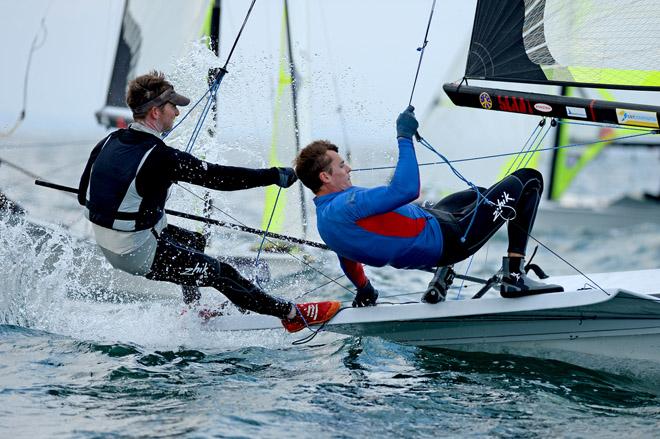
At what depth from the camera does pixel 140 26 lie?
7762 mm

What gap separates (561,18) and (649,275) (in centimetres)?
155

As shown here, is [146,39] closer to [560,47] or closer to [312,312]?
[312,312]

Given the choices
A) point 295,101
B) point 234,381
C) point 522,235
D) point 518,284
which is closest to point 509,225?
point 522,235

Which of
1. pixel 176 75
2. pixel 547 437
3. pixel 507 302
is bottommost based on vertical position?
pixel 547 437

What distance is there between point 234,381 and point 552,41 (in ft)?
6.17

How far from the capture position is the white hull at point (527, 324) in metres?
3.75

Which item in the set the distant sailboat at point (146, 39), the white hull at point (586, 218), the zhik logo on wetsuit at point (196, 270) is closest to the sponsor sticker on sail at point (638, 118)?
the zhik logo on wetsuit at point (196, 270)

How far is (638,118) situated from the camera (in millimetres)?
3559

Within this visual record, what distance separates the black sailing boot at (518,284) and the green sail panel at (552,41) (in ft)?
2.46

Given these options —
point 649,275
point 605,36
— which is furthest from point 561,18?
point 649,275

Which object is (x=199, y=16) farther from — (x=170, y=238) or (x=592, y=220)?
(x=592, y=220)

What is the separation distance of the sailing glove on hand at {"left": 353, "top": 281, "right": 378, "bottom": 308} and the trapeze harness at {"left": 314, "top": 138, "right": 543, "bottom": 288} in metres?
0.33

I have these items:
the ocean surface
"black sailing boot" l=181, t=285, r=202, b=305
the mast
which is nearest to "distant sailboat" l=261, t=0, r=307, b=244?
the mast

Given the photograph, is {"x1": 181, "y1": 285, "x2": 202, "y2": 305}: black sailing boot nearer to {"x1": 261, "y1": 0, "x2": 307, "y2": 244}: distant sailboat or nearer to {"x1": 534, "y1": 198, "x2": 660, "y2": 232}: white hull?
{"x1": 261, "y1": 0, "x2": 307, "y2": 244}: distant sailboat
